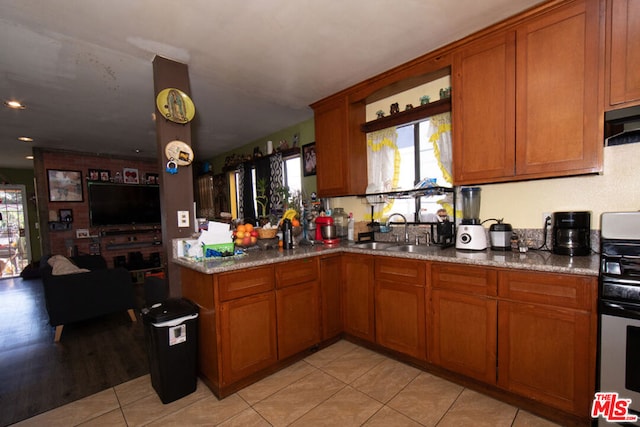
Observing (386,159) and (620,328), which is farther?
(386,159)

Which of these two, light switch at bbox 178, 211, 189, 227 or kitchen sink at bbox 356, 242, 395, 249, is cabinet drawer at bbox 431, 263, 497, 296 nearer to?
kitchen sink at bbox 356, 242, 395, 249

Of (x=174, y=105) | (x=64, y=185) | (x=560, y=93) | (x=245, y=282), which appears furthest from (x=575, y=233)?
(x=64, y=185)

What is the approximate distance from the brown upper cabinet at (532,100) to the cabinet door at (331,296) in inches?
50.8

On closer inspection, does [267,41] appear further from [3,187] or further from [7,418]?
[3,187]

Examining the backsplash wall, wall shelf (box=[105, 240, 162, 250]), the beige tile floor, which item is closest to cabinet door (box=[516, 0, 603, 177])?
the backsplash wall

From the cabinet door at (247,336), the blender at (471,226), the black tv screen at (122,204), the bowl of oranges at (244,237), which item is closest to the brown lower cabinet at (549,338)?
the blender at (471,226)

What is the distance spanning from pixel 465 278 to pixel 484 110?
1254 millimetres

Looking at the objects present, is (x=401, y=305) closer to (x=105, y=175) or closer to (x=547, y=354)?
(x=547, y=354)

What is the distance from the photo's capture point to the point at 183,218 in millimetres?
2336

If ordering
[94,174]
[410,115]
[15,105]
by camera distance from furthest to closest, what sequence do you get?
[94,174]
[15,105]
[410,115]

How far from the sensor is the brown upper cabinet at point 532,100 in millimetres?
1672

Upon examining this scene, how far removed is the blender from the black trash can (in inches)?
81.8

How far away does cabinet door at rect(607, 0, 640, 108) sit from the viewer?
1.52m

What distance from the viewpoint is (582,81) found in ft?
5.51
